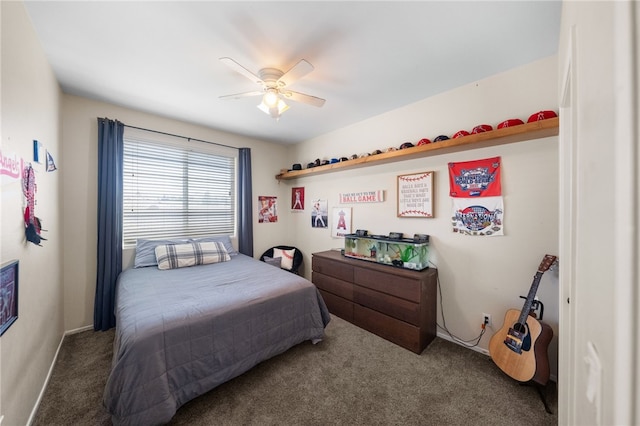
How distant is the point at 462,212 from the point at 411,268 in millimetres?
710

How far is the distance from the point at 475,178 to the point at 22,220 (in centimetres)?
321

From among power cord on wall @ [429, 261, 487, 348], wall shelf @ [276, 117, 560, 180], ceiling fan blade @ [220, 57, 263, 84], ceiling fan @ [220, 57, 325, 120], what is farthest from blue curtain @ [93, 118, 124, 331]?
power cord on wall @ [429, 261, 487, 348]

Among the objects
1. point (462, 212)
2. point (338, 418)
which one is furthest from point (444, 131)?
point (338, 418)

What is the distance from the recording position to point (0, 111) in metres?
1.07

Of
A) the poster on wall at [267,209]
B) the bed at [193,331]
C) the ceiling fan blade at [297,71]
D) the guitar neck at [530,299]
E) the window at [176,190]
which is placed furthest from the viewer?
the poster on wall at [267,209]

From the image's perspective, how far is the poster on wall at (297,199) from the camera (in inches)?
155

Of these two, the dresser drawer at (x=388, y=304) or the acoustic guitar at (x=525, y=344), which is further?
the dresser drawer at (x=388, y=304)

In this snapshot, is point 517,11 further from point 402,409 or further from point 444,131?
point 402,409

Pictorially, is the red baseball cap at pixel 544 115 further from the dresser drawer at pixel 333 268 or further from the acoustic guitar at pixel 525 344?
the dresser drawer at pixel 333 268

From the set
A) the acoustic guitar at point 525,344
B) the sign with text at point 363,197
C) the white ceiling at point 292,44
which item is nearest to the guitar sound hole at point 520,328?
the acoustic guitar at point 525,344

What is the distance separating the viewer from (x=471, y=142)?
1.97 m

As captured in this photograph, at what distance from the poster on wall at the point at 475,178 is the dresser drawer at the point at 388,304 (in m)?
1.13

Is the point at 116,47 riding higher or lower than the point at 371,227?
higher

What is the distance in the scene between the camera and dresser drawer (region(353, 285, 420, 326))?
212 cm
